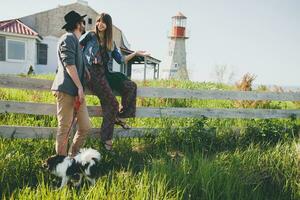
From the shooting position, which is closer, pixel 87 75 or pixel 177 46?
pixel 87 75

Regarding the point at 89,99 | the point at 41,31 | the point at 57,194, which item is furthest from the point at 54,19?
the point at 57,194

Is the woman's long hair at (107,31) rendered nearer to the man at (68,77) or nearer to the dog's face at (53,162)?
the man at (68,77)

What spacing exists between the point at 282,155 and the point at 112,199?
2.86 meters

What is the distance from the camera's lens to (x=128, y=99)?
5.55 m

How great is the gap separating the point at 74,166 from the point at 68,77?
1.08 meters

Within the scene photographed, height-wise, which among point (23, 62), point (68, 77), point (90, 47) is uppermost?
point (23, 62)

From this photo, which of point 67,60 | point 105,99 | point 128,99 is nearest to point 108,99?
point 105,99

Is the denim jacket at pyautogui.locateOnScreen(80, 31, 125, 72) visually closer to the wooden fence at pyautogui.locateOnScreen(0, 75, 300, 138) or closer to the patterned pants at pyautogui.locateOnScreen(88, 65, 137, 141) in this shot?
the patterned pants at pyautogui.locateOnScreen(88, 65, 137, 141)

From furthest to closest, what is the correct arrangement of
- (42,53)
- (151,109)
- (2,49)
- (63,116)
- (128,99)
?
(42,53) < (2,49) < (151,109) < (128,99) < (63,116)

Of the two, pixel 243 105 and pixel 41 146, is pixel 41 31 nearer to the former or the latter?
pixel 243 105

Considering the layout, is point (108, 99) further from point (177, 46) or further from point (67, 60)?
point (177, 46)

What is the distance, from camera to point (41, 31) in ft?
91.5

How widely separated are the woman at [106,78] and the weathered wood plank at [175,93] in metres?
→ 0.37

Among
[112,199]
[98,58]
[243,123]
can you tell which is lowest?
[112,199]
